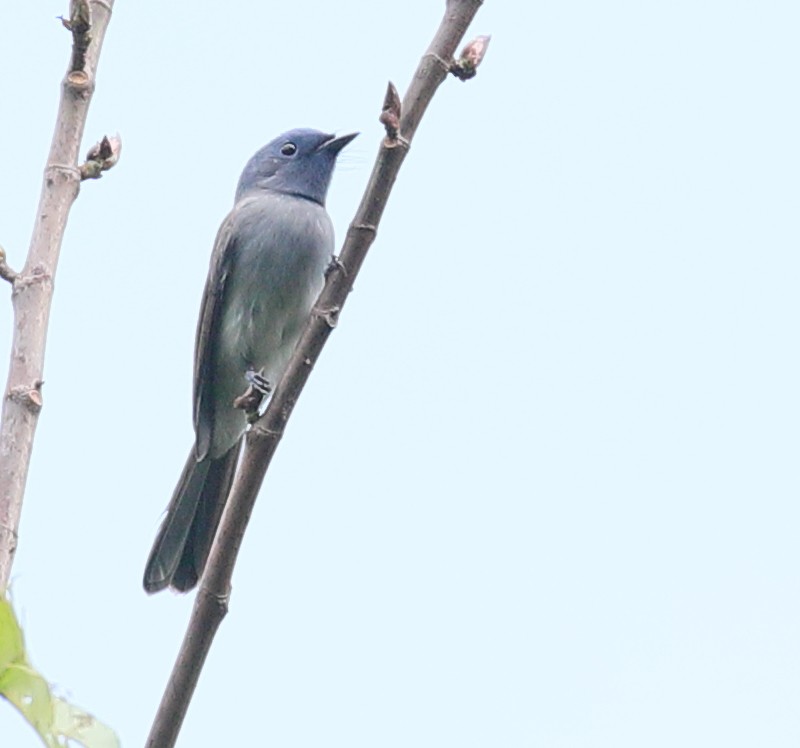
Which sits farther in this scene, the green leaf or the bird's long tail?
the bird's long tail

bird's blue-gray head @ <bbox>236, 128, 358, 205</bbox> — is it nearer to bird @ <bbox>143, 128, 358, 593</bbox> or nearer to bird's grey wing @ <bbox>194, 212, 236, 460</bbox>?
bird @ <bbox>143, 128, 358, 593</bbox>

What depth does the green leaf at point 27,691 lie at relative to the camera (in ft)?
5.00

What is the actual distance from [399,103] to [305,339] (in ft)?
1.66

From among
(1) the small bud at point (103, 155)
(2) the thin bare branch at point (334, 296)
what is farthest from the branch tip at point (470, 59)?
(1) the small bud at point (103, 155)

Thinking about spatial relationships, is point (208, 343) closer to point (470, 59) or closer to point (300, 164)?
point (300, 164)

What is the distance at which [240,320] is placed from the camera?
6590 millimetres

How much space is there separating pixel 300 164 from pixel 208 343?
123cm

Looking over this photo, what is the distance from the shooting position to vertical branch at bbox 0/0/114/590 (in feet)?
8.49

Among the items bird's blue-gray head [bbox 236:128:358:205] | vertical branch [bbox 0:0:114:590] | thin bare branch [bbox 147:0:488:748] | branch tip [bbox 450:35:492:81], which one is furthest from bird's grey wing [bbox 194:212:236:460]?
thin bare branch [bbox 147:0:488:748]

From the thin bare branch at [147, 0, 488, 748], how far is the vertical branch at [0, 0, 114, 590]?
1.33 feet

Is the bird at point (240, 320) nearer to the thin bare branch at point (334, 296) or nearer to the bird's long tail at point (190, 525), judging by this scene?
the bird's long tail at point (190, 525)

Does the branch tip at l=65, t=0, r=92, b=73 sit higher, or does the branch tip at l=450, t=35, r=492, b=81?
the branch tip at l=450, t=35, r=492, b=81

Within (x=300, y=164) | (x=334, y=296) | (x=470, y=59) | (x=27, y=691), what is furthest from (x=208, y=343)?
(x=27, y=691)

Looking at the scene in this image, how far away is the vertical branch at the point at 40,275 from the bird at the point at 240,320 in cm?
312
